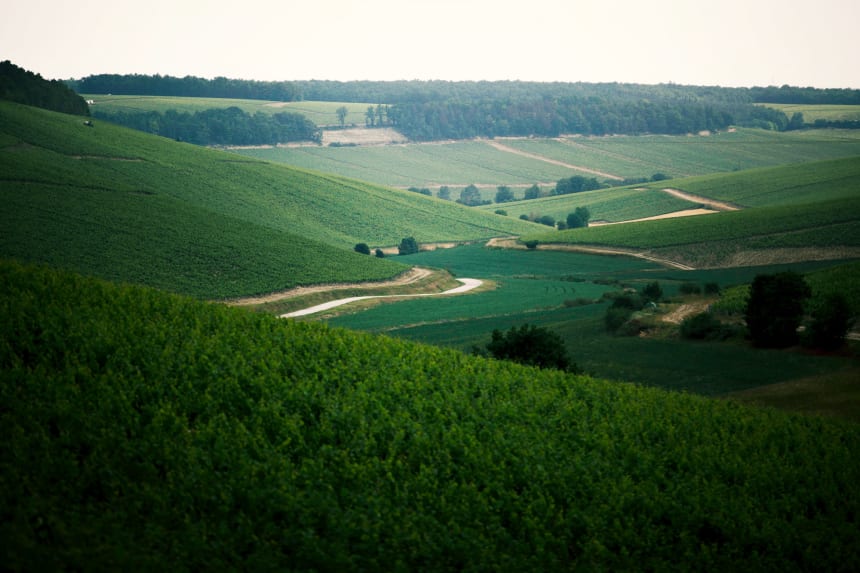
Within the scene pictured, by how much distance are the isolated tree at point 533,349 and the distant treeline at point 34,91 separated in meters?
132

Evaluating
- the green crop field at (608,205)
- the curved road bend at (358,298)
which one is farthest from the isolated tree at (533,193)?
the curved road bend at (358,298)

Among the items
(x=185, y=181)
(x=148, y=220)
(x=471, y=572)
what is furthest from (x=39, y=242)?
(x=471, y=572)

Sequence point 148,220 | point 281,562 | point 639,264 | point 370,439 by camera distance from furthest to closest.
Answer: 1. point 639,264
2. point 148,220
3. point 370,439
4. point 281,562

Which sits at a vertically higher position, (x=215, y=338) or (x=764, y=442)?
(x=215, y=338)

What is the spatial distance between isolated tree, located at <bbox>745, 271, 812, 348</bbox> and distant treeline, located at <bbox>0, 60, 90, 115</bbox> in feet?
440

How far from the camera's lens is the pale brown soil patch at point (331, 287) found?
257ft

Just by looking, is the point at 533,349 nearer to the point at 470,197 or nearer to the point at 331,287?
the point at 331,287

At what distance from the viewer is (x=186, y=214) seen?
327 feet

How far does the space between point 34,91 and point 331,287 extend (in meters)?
96.1

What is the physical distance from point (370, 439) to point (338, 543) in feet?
16.8

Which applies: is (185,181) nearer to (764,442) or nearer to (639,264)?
(639,264)

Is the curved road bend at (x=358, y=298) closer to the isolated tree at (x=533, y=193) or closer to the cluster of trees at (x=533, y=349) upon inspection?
the cluster of trees at (x=533, y=349)

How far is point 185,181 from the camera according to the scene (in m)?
126

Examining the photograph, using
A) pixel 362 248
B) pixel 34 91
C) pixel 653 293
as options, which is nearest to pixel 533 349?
pixel 653 293
